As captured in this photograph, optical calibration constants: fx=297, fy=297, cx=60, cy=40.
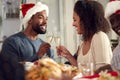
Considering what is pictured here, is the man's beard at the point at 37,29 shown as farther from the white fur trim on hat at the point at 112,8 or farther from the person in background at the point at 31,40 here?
the white fur trim on hat at the point at 112,8

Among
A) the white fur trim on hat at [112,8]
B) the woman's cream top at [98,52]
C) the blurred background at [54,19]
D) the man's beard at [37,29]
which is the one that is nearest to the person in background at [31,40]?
the man's beard at [37,29]

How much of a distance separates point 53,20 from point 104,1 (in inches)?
19.4

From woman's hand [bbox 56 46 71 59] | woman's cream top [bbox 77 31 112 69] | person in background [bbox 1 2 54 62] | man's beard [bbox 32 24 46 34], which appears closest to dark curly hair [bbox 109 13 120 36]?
woman's cream top [bbox 77 31 112 69]

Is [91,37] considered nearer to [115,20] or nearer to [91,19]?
[91,19]

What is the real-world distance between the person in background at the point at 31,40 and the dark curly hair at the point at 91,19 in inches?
8.5

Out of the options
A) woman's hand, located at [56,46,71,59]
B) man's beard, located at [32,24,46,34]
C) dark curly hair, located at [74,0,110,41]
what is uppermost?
dark curly hair, located at [74,0,110,41]

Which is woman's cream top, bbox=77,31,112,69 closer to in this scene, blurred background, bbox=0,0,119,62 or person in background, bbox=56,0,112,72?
person in background, bbox=56,0,112,72

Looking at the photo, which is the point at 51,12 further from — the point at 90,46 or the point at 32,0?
the point at 90,46

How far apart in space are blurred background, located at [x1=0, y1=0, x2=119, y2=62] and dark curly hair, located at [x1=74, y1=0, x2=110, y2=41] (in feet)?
2.73

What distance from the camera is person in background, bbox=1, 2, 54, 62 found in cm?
154

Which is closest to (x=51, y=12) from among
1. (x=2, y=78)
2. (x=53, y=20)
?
(x=53, y=20)

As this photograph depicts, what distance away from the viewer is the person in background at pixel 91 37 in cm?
139

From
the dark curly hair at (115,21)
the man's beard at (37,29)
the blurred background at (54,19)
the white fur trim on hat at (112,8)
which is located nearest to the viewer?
the dark curly hair at (115,21)

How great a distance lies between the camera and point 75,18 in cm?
158
